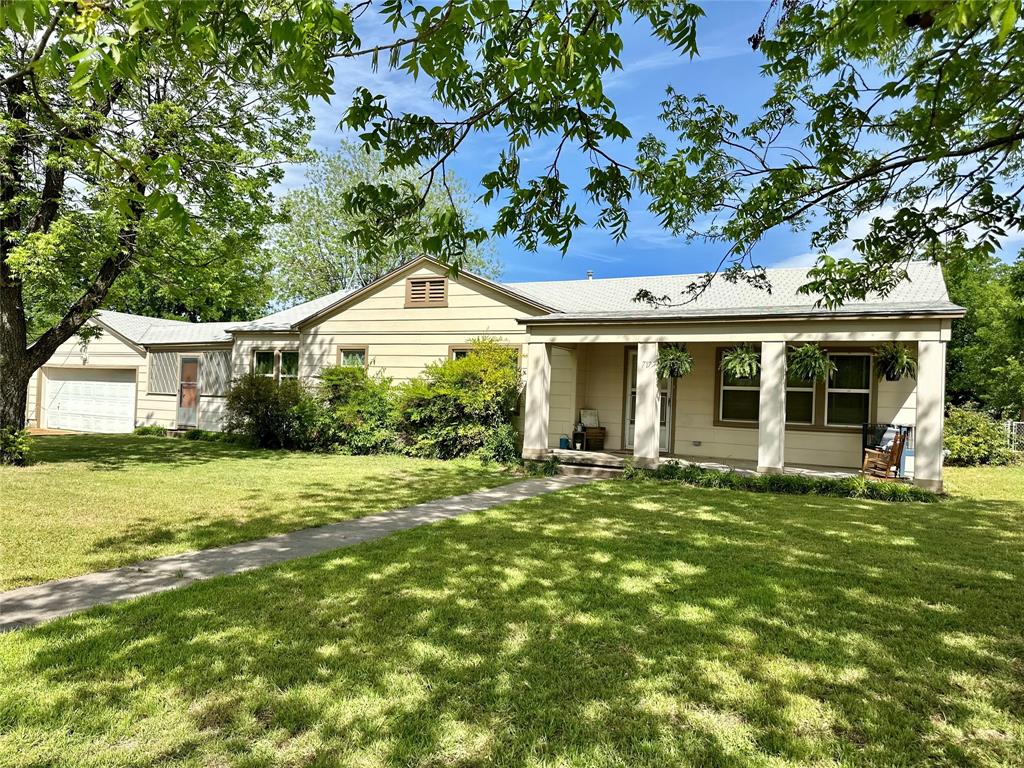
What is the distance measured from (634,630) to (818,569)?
2.57 m

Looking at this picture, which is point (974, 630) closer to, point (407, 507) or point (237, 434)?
point (407, 507)

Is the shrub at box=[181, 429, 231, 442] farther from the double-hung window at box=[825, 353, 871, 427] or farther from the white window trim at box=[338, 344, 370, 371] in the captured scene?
the double-hung window at box=[825, 353, 871, 427]

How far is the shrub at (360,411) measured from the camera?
14.9 m

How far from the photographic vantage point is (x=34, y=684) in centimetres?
308

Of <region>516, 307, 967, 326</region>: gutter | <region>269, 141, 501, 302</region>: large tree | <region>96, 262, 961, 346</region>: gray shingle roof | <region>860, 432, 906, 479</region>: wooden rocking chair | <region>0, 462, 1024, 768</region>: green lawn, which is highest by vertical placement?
<region>269, 141, 501, 302</region>: large tree

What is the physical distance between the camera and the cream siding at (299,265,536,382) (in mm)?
14664

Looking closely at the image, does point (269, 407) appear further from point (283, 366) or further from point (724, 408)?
point (724, 408)

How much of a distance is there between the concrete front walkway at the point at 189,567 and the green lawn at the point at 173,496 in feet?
0.81

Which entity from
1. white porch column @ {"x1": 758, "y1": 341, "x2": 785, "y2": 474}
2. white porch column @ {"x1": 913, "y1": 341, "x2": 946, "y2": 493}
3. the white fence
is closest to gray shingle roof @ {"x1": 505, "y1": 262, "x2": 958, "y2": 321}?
white porch column @ {"x1": 913, "y1": 341, "x2": 946, "y2": 493}

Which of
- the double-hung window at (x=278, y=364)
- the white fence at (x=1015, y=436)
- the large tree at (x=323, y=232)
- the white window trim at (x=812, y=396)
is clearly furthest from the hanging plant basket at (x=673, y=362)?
the large tree at (x=323, y=232)

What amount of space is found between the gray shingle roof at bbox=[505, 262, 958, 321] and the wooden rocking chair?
250 cm

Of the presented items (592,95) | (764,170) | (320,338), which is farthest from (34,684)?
(320,338)

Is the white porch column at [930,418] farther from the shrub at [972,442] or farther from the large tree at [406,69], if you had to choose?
the large tree at [406,69]

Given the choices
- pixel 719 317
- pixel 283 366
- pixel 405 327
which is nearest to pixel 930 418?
pixel 719 317
